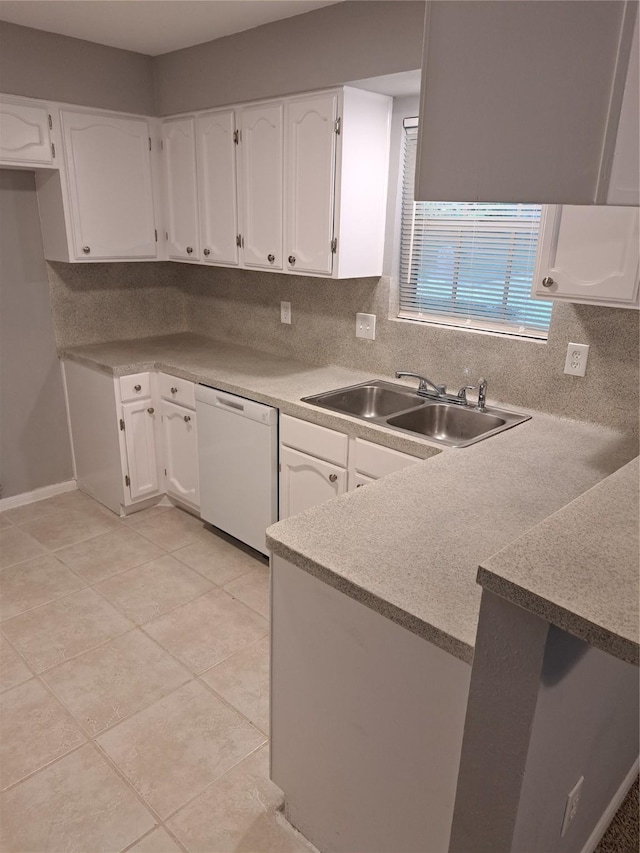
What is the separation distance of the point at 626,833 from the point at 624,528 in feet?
4.15

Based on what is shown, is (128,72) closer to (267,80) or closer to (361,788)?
(267,80)

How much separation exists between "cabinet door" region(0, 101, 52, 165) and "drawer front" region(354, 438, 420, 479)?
2160mm

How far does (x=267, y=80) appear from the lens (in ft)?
9.08

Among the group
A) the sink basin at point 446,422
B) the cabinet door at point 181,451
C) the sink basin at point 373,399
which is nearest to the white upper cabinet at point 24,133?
the cabinet door at point 181,451

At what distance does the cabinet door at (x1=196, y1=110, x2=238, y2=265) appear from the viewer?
304 centimetres

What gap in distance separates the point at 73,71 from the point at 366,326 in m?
1.94

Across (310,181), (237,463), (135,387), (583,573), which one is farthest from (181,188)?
(583,573)

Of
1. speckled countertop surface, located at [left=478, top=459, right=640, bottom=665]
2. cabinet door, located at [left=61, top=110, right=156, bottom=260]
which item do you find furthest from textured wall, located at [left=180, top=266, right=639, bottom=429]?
speckled countertop surface, located at [left=478, top=459, right=640, bottom=665]

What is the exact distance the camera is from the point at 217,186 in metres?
3.15

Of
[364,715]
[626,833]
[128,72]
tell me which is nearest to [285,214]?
[128,72]

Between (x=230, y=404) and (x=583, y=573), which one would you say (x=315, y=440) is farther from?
(x=583, y=573)

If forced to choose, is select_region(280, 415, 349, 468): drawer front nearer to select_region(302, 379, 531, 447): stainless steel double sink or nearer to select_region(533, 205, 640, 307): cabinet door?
select_region(302, 379, 531, 447): stainless steel double sink

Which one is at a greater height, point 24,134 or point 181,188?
point 24,134

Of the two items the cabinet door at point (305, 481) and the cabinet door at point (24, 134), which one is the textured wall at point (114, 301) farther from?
the cabinet door at point (305, 481)
